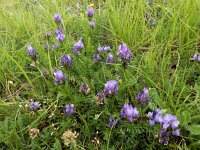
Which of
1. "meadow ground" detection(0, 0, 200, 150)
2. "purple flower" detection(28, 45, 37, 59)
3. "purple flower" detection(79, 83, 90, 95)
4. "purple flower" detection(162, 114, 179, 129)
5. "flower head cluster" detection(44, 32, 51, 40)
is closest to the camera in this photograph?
"purple flower" detection(162, 114, 179, 129)

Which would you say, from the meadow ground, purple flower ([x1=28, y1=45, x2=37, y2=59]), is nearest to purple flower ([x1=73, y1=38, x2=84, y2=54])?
the meadow ground

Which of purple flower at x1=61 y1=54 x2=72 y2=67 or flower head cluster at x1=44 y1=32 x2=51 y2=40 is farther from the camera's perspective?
flower head cluster at x1=44 y1=32 x2=51 y2=40

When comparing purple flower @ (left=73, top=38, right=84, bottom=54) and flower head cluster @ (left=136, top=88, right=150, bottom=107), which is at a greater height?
purple flower @ (left=73, top=38, right=84, bottom=54)

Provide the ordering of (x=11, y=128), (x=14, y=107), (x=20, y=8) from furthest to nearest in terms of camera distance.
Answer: (x=20, y=8)
(x=14, y=107)
(x=11, y=128)

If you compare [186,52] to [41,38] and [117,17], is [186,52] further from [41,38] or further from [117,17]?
[41,38]

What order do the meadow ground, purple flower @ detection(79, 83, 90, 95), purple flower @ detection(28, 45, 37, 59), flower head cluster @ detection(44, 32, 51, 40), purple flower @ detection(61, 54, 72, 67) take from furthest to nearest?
flower head cluster @ detection(44, 32, 51, 40), purple flower @ detection(28, 45, 37, 59), purple flower @ detection(61, 54, 72, 67), purple flower @ detection(79, 83, 90, 95), the meadow ground

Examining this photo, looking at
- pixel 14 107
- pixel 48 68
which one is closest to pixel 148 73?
pixel 48 68

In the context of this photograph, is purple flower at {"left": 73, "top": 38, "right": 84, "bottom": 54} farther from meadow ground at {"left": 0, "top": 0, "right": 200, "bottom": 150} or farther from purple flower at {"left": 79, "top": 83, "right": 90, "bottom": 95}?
purple flower at {"left": 79, "top": 83, "right": 90, "bottom": 95}

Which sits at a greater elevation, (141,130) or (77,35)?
(77,35)

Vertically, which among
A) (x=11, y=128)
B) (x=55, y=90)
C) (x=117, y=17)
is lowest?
(x=11, y=128)
